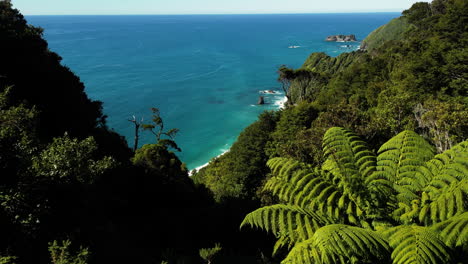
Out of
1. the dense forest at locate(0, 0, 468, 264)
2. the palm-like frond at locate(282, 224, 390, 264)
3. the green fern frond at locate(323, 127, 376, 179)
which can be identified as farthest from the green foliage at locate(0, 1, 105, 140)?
the palm-like frond at locate(282, 224, 390, 264)

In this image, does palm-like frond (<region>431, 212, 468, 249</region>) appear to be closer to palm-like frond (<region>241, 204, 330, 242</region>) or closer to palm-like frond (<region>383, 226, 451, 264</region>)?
palm-like frond (<region>383, 226, 451, 264</region>)

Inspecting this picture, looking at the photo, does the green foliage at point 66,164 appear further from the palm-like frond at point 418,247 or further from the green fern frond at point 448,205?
the green fern frond at point 448,205


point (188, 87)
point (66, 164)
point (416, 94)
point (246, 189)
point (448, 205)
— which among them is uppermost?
point (448, 205)

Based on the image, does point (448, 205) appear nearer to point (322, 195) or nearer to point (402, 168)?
point (402, 168)

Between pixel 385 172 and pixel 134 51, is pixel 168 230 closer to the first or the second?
pixel 385 172

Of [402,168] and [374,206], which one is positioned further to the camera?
[402,168]

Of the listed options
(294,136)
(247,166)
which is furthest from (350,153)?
(247,166)
